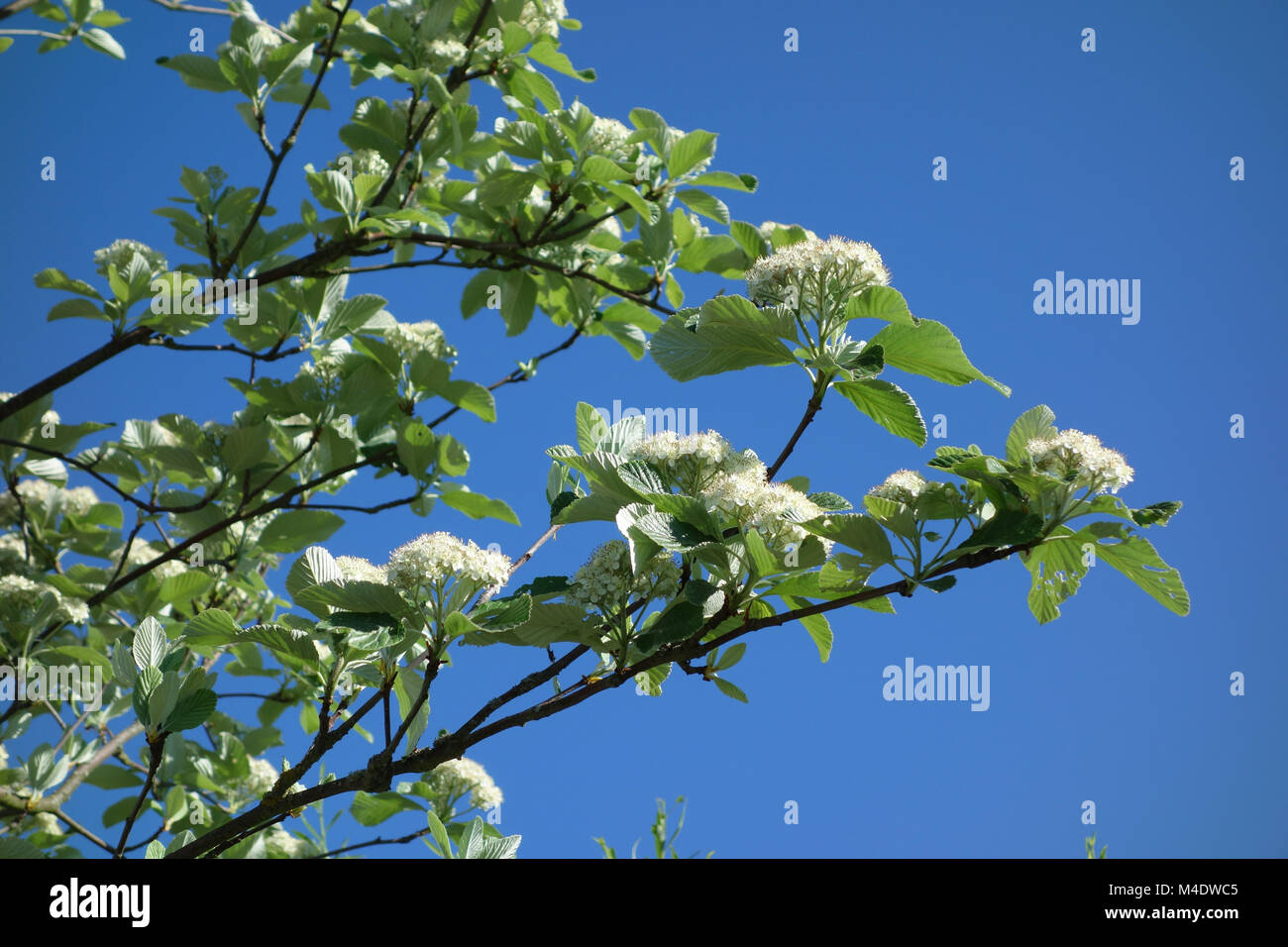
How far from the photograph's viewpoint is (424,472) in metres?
2.68

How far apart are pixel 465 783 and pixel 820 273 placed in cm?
200

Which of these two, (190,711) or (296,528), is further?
(296,528)

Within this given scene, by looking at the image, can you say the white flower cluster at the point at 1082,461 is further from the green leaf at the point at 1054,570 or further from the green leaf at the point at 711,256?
the green leaf at the point at 711,256

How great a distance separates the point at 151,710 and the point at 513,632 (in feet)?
2.25

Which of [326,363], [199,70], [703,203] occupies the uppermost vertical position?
[199,70]

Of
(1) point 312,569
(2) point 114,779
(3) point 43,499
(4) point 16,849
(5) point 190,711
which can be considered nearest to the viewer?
(1) point 312,569

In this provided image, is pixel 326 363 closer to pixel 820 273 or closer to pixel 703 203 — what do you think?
A: pixel 703 203

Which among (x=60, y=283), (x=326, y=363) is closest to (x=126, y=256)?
(x=60, y=283)

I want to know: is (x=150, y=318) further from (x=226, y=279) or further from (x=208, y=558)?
(x=208, y=558)

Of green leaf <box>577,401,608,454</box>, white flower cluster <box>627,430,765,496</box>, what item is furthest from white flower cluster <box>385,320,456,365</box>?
white flower cluster <box>627,430,765,496</box>

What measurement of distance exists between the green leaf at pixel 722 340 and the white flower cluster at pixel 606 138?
1350 mm

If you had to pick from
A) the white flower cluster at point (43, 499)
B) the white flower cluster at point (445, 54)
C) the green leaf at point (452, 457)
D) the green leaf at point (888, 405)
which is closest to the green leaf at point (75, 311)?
the white flower cluster at point (43, 499)

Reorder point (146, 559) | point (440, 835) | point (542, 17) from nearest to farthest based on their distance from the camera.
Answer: point (440, 835)
point (542, 17)
point (146, 559)
